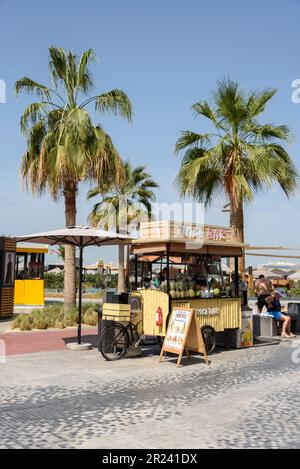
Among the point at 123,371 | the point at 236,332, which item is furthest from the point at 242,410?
the point at 236,332

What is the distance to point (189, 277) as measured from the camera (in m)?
10.7

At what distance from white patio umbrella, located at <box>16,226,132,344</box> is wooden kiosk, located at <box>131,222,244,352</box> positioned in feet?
2.42

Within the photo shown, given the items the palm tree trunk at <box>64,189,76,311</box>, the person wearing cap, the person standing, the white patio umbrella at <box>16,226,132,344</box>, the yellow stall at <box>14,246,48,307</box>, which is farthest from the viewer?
the yellow stall at <box>14,246,48,307</box>

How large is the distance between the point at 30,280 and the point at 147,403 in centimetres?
1777

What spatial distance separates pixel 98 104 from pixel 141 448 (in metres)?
14.3

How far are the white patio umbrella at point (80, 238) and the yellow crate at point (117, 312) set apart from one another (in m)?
0.88

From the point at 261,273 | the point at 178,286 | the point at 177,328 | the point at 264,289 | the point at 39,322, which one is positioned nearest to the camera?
the point at 177,328

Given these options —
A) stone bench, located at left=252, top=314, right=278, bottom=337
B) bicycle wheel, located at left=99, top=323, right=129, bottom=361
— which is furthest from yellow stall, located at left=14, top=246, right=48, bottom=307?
bicycle wheel, located at left=99, top=323, right=129, bottom=361

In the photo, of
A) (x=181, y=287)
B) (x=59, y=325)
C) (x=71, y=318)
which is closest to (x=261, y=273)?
(x=71, y=318)

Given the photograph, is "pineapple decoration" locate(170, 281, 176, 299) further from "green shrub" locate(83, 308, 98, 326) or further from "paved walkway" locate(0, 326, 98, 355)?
"green shrub" locate(83, 308, 98, 326)

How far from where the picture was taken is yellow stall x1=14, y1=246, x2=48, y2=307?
22.9 m

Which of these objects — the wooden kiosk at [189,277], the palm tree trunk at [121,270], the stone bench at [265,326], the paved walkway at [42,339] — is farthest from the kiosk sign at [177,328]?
the palm tree trunk at [121,270]

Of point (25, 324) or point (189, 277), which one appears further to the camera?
point (25, 324)

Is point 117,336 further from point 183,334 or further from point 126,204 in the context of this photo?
point 126,204
